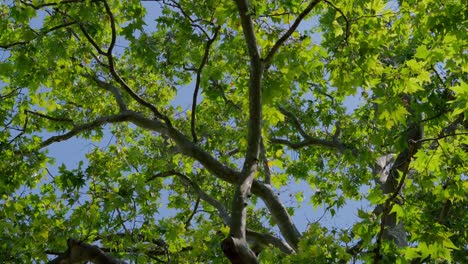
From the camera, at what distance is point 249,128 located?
17.5 ft

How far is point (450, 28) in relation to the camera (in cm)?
491

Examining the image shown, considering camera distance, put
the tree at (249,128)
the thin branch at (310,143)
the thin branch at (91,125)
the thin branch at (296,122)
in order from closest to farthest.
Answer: the tree at (249,128), the thin branch at (91,125), the thin branch at (310,143), the thin branch at (296,122)

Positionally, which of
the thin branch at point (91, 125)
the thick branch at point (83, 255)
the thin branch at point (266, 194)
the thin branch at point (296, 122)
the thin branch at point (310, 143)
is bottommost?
the thick branch at point (83, 255)

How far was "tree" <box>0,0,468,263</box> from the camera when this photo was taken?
486cm

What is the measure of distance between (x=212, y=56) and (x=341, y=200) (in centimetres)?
328

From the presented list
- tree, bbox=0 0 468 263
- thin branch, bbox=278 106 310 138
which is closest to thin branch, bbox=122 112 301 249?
tree, bbox=0 0 468 263

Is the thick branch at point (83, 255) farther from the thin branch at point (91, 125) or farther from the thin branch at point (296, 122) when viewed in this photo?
the thin branch at point (296, 122)

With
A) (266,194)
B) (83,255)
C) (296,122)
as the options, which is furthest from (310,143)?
(83,255)

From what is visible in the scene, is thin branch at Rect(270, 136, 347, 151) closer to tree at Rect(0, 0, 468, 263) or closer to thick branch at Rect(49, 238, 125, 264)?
tree at Rect(0, 0, 468, 263)

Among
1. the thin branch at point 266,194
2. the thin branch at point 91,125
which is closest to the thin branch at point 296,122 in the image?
the thin branch at point 266,194

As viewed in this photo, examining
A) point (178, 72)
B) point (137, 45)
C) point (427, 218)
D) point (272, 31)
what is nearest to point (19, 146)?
point (137, 45)

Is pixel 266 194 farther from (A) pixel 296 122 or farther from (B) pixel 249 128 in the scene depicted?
(A) pixel 296 122

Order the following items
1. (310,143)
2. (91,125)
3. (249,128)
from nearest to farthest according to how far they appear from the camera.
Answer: (249,128) → (91,125) → (310,143)

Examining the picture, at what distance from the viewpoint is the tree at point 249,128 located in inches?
191
